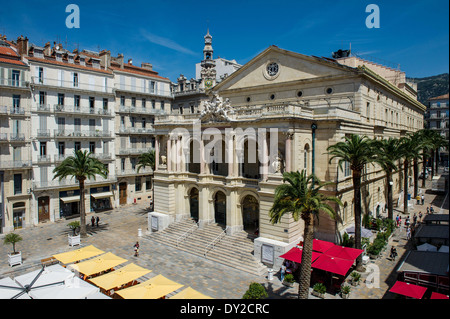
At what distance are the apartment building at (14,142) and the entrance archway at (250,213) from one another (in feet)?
96.8

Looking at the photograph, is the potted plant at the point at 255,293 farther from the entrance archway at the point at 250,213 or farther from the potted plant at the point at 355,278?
the entrance archway at the point at 250,213

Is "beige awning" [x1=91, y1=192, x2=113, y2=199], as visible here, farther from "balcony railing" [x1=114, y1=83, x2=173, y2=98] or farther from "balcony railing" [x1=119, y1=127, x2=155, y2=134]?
"balcony railing" [x1=114, y1=83, x2=173, y2=98]

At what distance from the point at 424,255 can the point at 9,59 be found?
51873 millimetres

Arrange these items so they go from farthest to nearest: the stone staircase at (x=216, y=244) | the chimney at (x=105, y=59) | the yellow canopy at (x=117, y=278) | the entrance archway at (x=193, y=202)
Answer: the chimney at (x=105, y=59) < the entrance archway at (x=193, y=202) < the stone staircase at (x=216, y=244) < the yellow canopy at (x=117, y=278)

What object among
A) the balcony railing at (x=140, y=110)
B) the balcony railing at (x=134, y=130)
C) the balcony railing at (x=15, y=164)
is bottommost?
the balcony railing at (x=15, y=164)

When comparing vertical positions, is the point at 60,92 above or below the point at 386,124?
above

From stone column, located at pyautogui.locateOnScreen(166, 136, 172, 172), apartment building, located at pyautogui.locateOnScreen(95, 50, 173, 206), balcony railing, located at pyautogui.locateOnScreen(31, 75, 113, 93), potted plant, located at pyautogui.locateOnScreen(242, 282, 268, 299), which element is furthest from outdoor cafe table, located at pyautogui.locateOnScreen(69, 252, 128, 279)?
balcony railing, located at pyautogui.locateOnScreen(31, 75, 113, 93)

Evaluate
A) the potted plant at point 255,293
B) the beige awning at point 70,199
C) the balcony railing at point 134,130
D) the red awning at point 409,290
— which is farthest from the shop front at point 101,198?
the red awning at point 409,290

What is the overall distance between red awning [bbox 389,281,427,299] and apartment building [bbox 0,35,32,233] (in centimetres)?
4393

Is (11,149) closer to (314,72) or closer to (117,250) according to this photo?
(117,250)

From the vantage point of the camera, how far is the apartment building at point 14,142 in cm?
4091

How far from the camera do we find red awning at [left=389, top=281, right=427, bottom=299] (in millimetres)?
19728

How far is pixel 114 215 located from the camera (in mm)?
48969
